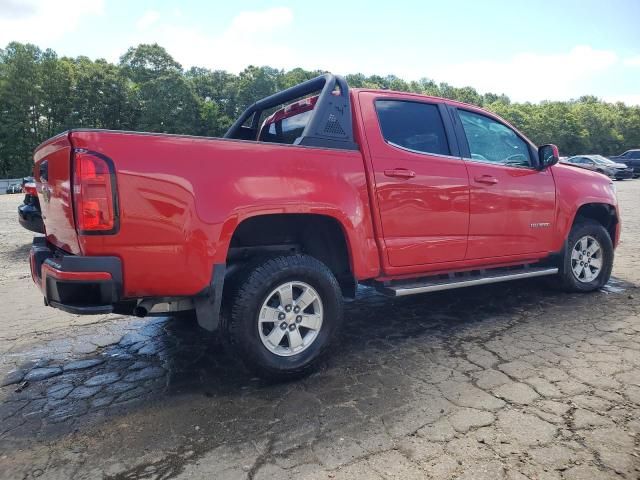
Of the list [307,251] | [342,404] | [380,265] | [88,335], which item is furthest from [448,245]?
[88,335]

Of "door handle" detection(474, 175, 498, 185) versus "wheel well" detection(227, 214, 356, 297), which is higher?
"door handle" detection(474, 175, 498, 185)

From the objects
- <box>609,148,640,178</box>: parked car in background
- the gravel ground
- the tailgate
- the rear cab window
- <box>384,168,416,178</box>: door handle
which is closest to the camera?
the gravel ground

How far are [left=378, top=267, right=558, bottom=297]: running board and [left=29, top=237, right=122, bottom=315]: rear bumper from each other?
1.94 m

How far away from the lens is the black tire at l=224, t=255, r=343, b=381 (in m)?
2.77

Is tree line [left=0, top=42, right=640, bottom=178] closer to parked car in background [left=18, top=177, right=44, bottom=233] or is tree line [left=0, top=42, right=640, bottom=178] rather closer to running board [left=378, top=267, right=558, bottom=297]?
parked car in background [left=18, top=177, right=44, bottom=233]

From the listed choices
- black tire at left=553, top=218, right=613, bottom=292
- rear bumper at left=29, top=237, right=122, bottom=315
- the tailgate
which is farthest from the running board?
the tailgate

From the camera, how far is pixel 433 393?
2.79m

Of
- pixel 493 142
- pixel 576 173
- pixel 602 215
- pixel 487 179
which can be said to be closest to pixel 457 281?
pixel 487 179

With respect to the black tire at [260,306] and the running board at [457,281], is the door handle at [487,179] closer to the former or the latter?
the running board at [457,281]

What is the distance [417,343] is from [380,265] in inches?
30.2

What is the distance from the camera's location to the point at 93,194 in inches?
93.4

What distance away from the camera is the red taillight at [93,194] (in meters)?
2.35

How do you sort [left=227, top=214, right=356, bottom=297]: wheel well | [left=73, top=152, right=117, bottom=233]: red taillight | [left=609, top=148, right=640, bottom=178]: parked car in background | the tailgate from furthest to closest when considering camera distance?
[left=609, top=148, right=640, bottom=178]: parked car in background, [left=227, top=214, right=356, bottom=297]: wheel well, the tailgate, [left=73, top=152, right=117, bottom=233]: red taillight

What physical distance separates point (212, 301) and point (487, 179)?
268cm
